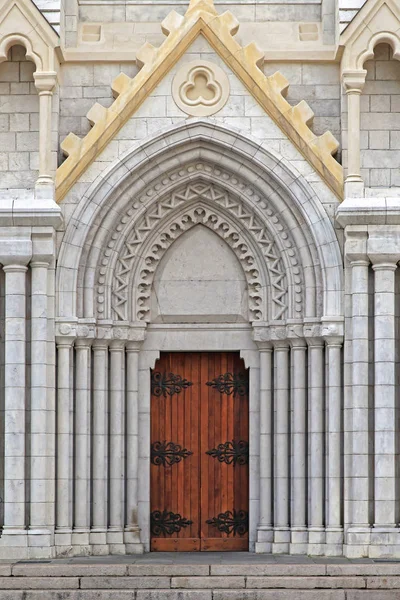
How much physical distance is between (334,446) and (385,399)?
886 millimetres

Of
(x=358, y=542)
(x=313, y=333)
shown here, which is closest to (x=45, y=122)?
(x=313, y=333)

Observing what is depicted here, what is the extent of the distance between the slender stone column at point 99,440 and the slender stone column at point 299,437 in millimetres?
2359

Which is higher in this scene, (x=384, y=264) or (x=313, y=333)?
(x=384, y=264)

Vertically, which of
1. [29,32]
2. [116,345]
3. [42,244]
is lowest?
[116,345]

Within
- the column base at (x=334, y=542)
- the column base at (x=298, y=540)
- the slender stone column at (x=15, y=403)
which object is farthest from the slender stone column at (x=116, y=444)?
the column base at (x=334, y=542)

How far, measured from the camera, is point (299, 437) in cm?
1939

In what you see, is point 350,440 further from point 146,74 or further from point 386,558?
point 146,74

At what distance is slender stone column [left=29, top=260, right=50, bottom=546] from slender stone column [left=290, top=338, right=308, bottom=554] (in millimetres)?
3025

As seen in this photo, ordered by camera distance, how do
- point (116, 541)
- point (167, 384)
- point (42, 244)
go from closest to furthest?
point (42, 244) → point (116, 541) → point (167, 384)

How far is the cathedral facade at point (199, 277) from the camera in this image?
18.9 meters

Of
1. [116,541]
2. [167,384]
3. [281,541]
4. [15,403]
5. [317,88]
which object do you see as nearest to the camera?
[15,403]

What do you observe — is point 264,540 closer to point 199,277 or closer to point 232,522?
point 232,522

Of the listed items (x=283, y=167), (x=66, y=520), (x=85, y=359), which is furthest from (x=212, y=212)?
(x=66, y=520)

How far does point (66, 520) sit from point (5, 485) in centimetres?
90
